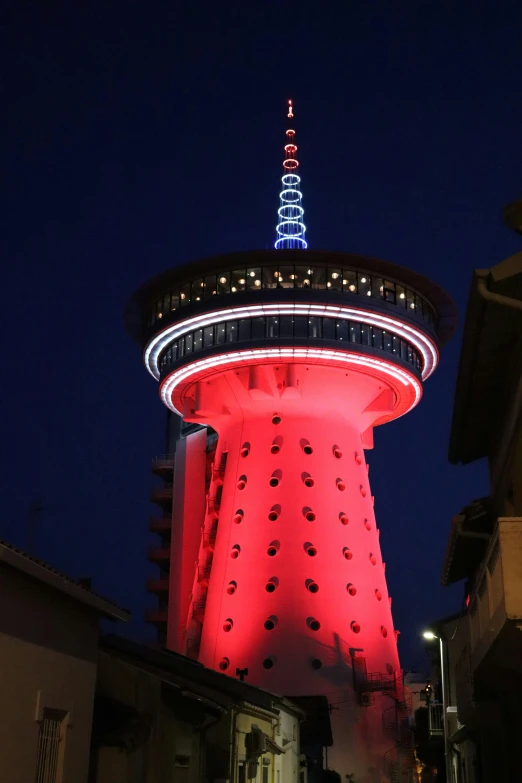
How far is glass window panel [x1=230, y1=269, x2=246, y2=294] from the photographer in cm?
4834

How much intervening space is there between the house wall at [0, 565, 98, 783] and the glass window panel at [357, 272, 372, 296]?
33.5 metres

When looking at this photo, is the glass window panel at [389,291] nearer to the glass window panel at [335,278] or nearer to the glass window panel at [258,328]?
the glass window panel at [335,278]

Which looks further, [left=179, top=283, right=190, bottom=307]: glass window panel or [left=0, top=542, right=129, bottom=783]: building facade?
[left=179, top=283, right=190, bottom=307]: glass window panel

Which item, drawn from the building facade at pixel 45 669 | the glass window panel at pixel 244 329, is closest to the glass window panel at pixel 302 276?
the glass window panel at pixel 244 329

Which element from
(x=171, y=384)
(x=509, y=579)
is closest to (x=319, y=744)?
(x=171, y=384)

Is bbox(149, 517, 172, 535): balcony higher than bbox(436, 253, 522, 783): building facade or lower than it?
higher

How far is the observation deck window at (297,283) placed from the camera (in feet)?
158

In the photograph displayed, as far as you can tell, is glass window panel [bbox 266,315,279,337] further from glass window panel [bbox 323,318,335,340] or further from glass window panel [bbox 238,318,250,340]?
glass window panel [bbox 323,318,335,340]

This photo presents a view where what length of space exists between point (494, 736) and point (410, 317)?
29.1 metres

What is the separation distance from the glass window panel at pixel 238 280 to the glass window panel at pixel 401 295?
722cm

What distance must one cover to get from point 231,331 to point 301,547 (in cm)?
1023

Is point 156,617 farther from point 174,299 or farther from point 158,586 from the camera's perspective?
point 174,299

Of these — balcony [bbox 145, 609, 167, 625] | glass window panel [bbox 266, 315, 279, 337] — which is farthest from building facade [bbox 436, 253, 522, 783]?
balcony [bbox 145, 609, 167, 625]

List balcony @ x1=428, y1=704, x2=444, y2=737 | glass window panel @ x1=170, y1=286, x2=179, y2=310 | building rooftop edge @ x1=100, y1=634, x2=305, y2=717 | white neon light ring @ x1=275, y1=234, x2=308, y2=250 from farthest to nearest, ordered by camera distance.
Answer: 1. white neon light ring @ x1=275, y1=234, x2=308, y2=250
2. glass window panel @ x1=170, y1=286, x2=179, y2=310
3. balcony @ x1=428, y1=704, x2=444, y2=737
4. building rooftop edge @ x1=100, y1=634, x2=305, y2=717
